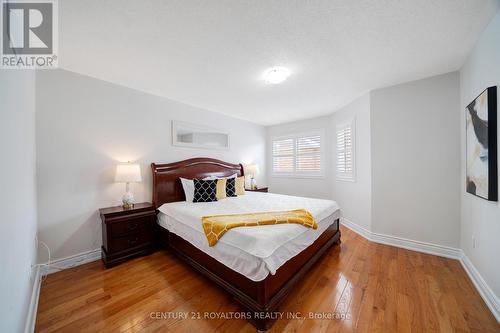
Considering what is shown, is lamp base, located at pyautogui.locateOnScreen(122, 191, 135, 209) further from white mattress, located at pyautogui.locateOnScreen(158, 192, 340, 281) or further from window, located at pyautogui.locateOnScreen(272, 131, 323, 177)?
window, located at pyautogui.locateOnScreen(272, 131, 323, 177)

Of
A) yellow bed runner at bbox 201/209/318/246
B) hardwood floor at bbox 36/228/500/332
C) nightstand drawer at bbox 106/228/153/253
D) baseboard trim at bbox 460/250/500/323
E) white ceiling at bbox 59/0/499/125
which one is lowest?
hardwood floor at bbox 36/228/500/332

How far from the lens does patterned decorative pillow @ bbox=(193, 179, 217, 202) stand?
2975 millimetres

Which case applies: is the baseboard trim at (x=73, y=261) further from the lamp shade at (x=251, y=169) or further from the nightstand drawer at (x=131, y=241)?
the lamp shade at (x=251, y=169)

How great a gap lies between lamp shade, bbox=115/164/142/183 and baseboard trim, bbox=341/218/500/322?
3.73 meters

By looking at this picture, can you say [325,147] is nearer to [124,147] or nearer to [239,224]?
[239,224]

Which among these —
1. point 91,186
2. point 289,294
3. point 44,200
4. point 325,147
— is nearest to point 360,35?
point 289,294

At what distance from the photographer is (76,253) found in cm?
231

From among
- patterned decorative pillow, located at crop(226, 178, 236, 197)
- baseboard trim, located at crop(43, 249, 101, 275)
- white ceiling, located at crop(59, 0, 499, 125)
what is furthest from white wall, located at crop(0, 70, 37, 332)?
patterned decorative pillow, located at crop(226, 178, 236, 197)

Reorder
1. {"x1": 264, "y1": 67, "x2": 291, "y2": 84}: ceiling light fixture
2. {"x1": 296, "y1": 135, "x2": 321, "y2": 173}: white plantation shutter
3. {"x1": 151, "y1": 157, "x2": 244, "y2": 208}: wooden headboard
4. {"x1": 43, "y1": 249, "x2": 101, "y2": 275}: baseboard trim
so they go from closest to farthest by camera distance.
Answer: {"x1": 43, "y1": 249, "x2": 101, "y2": 275}: baseboard trim → {"x1": 264, "y1": 67, "x2": 291, "y2": 84}: ceiling light fixture → {"x1": 151, "y1": 157, "x2": 244, "y2": 208}: wooden headboard → {"x1": 296, "y1": 135, "x2": 321, "y2": 173}: white plantation shutter

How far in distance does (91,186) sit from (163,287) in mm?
1675

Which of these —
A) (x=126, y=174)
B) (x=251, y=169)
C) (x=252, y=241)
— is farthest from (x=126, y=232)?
(x=251, y=169)

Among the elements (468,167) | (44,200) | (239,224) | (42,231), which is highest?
(468,167)

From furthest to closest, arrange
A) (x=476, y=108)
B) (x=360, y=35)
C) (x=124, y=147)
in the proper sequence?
(x=124, y=147) → (x=476, y=108) → (x=360, y=35)

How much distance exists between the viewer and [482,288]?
5.67 ft
